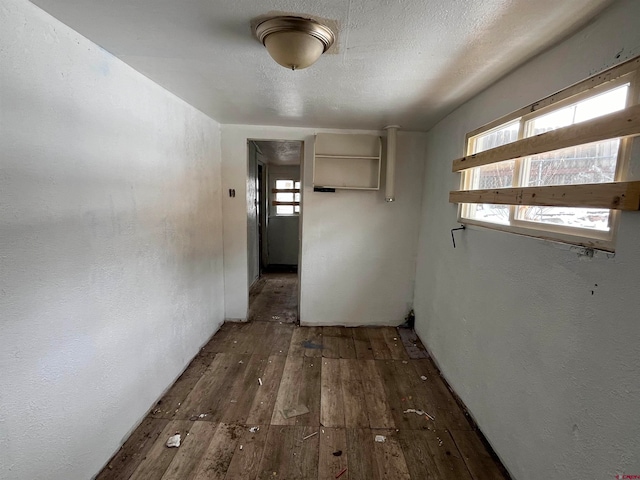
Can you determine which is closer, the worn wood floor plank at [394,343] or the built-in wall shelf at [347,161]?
the worn wood floor plank at [394,343]

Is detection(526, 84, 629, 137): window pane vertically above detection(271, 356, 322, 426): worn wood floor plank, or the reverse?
detection(526, 84, 629, 137): window pane

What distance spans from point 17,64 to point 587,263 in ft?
7.31

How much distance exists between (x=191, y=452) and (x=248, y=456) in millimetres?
326

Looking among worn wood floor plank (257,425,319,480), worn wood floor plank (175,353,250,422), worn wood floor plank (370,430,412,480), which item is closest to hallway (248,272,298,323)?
worn wood floor plank (175,353,250,422)

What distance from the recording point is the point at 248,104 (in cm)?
226

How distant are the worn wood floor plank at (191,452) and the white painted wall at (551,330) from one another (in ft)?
5.46

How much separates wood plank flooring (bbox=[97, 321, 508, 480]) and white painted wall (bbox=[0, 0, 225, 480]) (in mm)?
278

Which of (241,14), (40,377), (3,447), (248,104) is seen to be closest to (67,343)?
(40,377)

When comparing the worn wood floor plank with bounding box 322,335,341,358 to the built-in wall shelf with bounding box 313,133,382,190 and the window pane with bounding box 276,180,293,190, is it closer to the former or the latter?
the built-in wall shelf with bounding box 313,133,382,190

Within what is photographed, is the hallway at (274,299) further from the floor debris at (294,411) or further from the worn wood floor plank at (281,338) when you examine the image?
the floor debris at (294,411)

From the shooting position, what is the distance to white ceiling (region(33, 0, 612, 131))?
106 centimetres

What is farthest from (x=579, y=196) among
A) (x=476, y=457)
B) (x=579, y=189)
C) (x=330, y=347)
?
(x=330, y=347)

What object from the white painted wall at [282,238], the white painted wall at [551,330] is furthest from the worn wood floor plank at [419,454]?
the white painted wall at [282,238]

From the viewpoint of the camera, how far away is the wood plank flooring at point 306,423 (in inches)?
60.1
